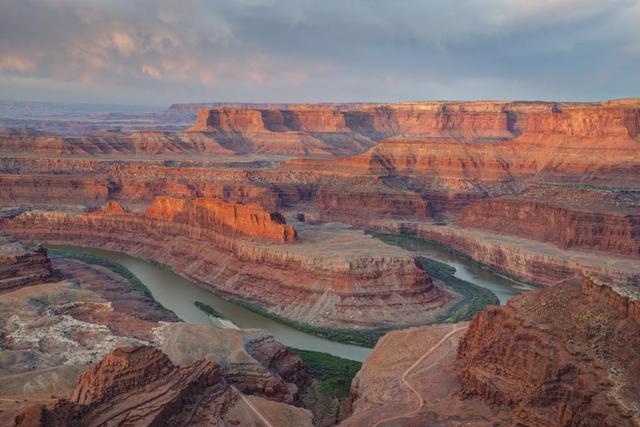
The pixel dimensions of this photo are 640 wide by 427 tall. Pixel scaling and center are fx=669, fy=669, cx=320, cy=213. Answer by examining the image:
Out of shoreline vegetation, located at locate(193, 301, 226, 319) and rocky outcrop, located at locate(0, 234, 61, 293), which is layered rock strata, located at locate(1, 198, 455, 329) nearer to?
shoreline vegetation, located at locate(193, 301, 226, 319)

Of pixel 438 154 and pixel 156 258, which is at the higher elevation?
pixel 438 154

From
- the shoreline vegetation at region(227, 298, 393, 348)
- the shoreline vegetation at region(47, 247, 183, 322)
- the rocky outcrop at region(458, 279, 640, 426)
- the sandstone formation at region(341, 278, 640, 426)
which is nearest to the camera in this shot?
the rocky outcrop at region(458, 279, 640, 426)

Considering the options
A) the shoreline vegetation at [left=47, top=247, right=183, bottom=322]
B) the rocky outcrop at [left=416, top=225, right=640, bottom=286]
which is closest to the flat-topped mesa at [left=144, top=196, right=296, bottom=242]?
the shoreline vegetation at [left=47, top=247, right=183, bottom=322]

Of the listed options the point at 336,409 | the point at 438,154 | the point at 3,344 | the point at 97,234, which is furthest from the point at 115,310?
the point at 438,154

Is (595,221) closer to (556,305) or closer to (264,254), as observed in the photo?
(264,254)

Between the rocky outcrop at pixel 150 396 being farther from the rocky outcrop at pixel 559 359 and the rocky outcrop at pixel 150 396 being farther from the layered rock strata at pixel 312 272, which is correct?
the layered rock strata at pixel 312 272
